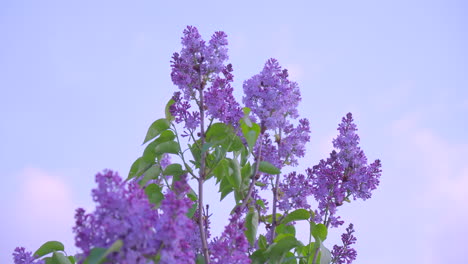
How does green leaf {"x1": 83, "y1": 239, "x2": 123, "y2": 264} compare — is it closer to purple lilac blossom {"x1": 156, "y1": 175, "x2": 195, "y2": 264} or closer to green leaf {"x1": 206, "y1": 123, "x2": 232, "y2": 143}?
purple lilac blossom {"x1": 156, "y1": 175, "x2": 195, "y2": 264}

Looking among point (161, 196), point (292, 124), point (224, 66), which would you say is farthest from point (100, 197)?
point (292, 124)

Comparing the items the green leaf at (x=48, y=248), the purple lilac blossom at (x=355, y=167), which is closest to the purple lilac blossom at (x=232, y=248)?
the green leaf at (x=48, y=248)

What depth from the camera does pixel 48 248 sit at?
2.90m

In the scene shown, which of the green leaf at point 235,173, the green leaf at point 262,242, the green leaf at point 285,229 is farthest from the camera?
the green leaf at point 285,229

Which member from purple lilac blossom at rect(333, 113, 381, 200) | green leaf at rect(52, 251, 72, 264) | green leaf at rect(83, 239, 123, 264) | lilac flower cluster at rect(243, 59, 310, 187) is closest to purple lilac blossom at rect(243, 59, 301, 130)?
lilac flower cluster at rect(243, 59, 310, 187)

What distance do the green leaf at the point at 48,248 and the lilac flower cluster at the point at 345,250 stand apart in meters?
1.61

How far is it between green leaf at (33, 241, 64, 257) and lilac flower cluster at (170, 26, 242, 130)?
3.06 feet

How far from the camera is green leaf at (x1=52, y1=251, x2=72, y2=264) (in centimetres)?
277

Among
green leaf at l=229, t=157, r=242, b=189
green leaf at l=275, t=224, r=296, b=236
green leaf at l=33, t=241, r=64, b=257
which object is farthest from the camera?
green leaf at l=275, t=224, r=296, b=236

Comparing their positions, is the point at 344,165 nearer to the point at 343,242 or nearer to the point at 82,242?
the point at 343,242

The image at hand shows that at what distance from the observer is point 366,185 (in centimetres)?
336

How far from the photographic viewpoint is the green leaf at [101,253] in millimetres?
1562

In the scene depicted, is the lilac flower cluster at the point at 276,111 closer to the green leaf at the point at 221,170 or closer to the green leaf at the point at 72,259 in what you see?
the green leaf at the point at 221,170

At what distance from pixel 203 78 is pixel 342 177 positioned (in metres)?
1.11
